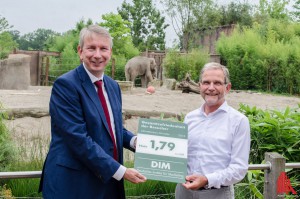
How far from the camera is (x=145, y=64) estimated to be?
16.7 m

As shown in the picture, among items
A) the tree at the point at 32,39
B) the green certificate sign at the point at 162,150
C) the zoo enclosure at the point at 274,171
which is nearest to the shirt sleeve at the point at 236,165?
the green certificate sign at the point at 162,150

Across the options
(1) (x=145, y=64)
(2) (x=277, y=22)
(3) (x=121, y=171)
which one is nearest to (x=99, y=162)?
(3) (x=121, y=171)

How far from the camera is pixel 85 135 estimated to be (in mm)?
1854

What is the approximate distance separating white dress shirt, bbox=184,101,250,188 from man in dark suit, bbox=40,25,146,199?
1.00 feet

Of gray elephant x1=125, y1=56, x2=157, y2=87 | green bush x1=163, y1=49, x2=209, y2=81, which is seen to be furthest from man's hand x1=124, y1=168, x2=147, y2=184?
green bush x1=163, y1=49, x2=209, y2=81

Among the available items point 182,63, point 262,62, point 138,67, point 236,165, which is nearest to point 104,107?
point 236,165

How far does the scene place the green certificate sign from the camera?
2.00 metres

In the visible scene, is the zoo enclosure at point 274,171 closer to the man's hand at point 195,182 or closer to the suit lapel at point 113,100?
the man's hand at point 195,182

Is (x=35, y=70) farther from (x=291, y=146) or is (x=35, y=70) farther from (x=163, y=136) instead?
(x=163, y=136)

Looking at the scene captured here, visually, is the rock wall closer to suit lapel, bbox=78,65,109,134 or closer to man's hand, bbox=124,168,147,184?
suit lapel, bbox=78,65,109,134

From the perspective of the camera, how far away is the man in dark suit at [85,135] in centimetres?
185

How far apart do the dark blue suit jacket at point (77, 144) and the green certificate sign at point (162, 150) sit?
14 centimetres

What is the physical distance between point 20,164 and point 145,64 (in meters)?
12.9

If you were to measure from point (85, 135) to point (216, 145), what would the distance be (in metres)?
0.59
